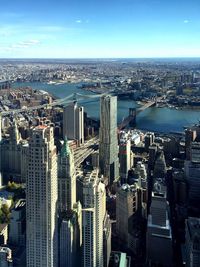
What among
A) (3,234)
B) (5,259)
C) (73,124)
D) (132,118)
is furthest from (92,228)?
(132,118)

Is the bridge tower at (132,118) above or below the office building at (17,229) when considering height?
above

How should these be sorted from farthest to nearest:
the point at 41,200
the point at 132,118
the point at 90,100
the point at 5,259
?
1. the point at 90,100
2. the point at 132,118
3. the point at 5,259
4. the point at 41,200

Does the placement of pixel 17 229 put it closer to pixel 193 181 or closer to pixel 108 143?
pixel 193 181

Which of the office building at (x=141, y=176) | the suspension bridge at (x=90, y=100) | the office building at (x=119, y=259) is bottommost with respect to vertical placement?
the office building at (x=119, y=259)

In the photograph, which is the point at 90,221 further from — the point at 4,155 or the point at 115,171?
the point at 4,155

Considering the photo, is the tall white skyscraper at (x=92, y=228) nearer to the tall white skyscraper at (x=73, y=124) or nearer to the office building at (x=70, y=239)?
the office building at (x=70, y=239)

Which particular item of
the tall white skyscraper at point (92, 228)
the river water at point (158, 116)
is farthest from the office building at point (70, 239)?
the river water at point (158, 116)
